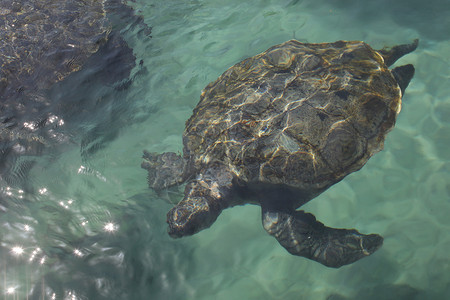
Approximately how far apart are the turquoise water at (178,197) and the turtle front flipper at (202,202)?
19.5 inches

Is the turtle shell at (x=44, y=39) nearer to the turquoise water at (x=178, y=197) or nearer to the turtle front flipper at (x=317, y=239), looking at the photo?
the turquoise water at (x=178, y=197)

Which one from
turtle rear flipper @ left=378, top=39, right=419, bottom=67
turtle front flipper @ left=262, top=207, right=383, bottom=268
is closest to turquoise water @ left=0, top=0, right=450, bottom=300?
turtle front flipper @ left=262, top=207, right=383, bottom=268

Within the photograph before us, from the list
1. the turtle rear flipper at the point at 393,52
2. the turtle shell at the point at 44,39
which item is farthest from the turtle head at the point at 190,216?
the turtle shell at the point at 44,39

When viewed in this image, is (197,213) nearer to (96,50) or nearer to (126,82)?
(126,82)

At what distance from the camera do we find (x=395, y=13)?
260 inches

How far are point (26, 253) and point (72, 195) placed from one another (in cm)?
96

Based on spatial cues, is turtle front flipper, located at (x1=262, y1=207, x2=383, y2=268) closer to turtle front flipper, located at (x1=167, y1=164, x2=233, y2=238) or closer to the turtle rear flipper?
turtle front flipper, located at (x1=167, y1=164, x2=233, y2=238)

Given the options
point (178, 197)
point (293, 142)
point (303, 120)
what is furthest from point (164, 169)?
point (303, 120)

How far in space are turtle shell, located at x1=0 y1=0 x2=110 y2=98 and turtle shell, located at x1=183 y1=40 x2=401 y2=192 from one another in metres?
3.44

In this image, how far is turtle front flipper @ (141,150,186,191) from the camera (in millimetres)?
4738

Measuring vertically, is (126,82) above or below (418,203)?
above

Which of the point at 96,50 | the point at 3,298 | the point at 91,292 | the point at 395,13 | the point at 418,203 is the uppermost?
the point at 96,50

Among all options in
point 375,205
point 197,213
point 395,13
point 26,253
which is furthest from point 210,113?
point 395,13

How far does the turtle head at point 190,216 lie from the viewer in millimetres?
3850
